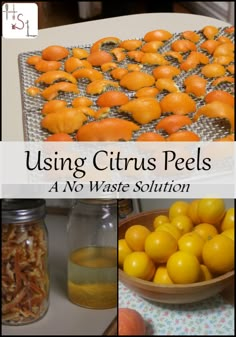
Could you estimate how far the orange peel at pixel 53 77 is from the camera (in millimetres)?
448

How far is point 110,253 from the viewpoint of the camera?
377 millimetres

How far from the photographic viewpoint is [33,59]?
1.49 ft

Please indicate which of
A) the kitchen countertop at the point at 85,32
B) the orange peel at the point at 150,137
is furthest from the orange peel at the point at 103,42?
the orange peel at the point at 150,137

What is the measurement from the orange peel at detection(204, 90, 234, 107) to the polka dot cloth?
0.47ft

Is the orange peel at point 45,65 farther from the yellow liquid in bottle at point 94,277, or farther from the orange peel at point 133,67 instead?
the yellow liquid in bottle at point 94,277

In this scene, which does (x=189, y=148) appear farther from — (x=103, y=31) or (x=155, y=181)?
(x=103, y=31)

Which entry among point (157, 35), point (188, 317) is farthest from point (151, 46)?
point (188, 317)

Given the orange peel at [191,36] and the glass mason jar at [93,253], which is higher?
the orange peel at [191,36]

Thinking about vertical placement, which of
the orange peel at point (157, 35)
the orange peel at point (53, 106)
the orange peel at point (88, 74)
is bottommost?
the orange peel at point (53, 106)

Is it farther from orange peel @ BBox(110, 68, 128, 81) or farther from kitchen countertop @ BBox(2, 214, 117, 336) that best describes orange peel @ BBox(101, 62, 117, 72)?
kitchen countertop @ BBox(2, 214, 117, 336)

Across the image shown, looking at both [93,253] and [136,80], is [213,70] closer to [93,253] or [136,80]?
[136,80]

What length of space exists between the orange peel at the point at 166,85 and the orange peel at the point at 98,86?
3 centimetres

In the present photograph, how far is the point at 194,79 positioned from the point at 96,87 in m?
0.08

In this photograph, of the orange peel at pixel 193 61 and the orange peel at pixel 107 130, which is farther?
the orange peel at pixel 193 61
